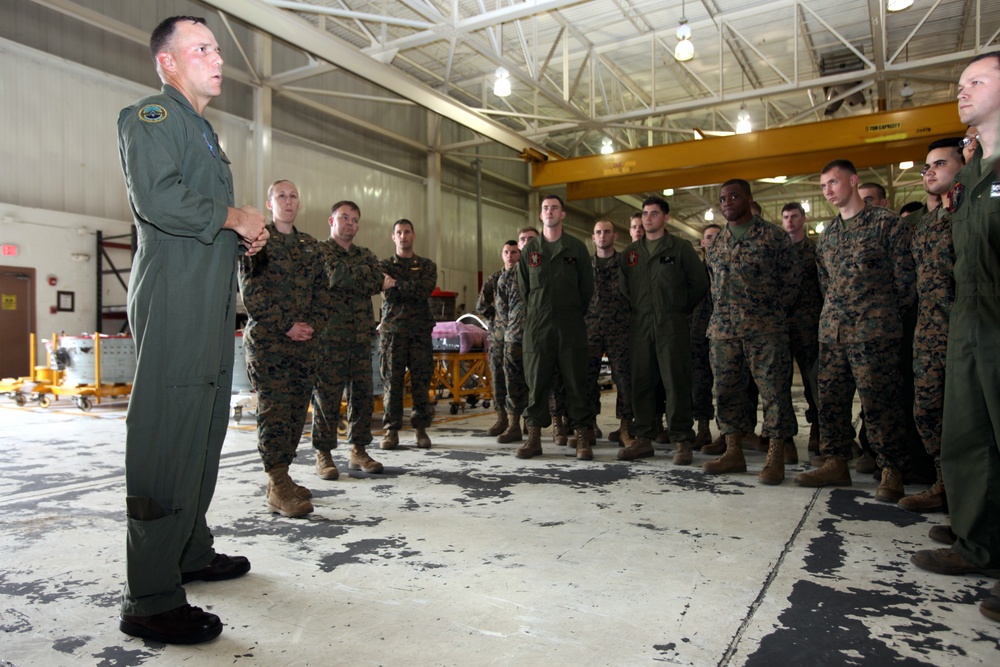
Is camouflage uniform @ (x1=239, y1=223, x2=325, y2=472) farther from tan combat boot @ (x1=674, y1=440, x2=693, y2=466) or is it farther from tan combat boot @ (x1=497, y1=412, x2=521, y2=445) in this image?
tan combat boot @ (x1=674, y1=440, x2=693, y2=466)

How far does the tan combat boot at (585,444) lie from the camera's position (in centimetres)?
417

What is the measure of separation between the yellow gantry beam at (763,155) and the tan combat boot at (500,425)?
6279 mm

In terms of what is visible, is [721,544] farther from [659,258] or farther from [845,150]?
[845,150]

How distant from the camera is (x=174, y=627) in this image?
65.8 inches

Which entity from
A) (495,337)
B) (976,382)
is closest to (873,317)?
(976,382)

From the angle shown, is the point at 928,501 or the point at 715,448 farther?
the point at 715,448

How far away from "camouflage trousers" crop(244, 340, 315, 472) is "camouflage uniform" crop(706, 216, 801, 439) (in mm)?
2346

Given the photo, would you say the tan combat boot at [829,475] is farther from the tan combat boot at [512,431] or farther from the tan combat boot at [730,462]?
the tan combat boot at [512,431]

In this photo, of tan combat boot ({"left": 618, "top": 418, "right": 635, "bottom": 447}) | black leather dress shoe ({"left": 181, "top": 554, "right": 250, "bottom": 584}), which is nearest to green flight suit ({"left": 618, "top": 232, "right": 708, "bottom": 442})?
tan combat boot ({"left": 618, "top": 418, "right": 635, "bottom": 447})

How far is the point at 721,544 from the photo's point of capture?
7.89 ft

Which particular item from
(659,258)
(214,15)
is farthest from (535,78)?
(659,258)

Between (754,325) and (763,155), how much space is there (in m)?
6.85

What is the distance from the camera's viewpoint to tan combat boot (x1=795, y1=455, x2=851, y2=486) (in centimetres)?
335

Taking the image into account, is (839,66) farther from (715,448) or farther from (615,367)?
(715,448)
